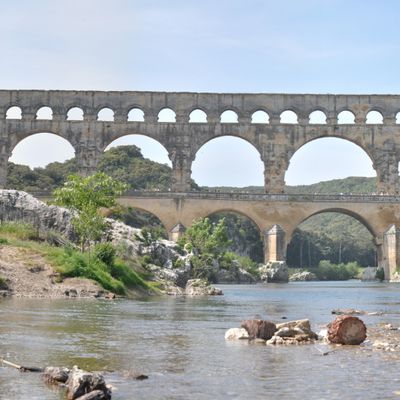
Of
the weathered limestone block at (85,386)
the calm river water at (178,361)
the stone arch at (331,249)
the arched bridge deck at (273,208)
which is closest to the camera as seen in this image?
the weathered limestone block at (85,386)

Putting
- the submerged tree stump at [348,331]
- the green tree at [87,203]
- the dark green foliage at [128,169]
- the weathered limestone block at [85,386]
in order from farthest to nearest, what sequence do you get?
the dark green foliage at [128,169] < the green tree at [87,203] < the submerged tree stump at [348,331] < the weathered limestone block at [85,386]

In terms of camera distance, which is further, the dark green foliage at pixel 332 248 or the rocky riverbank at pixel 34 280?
the dark green foliage at pixel 332 248

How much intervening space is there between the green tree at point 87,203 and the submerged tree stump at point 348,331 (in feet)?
58.8

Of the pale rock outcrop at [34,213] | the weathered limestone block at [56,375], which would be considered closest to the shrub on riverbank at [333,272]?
the pale rock outcrop at [34,213]

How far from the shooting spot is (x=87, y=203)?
31344 mm

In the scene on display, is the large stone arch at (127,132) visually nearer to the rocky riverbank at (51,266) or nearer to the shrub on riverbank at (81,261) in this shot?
the rocky riverbank at (51,266)

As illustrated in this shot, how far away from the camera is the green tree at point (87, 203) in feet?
101

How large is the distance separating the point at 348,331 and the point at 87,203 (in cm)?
1931

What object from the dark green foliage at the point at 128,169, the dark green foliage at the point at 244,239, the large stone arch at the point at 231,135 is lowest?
the dark green foliage at the point at 244,239

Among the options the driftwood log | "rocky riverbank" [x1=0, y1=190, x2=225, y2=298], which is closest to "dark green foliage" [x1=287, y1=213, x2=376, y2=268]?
"rocky riverbank" [x1=0, y1=190, x2=225, y2=298]

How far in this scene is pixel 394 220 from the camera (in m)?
58.3

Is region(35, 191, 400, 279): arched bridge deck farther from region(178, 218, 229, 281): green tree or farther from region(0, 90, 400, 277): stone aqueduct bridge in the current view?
region(178, 218, 229, 281): green tree

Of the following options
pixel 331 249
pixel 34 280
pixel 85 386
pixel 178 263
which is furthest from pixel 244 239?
pixel 85 386

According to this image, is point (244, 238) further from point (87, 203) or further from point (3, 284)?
point (3, 284)
